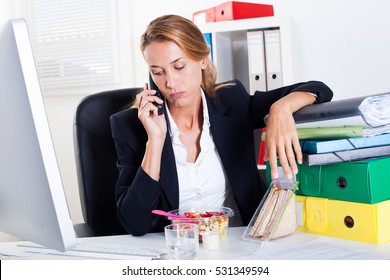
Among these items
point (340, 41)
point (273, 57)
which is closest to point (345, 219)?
point (273, 57)

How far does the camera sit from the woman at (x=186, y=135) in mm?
1535

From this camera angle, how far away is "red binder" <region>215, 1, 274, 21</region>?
→ 2518mm

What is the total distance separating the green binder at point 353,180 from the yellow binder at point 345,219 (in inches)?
0.6

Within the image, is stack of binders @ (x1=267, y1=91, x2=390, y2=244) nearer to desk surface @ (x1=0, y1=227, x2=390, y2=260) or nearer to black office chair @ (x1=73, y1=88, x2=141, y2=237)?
desk surface @ (x1=0, y1=227, x2=390, y2=260)

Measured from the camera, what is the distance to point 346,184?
3.91ft

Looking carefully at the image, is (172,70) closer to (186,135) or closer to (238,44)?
(186,135)

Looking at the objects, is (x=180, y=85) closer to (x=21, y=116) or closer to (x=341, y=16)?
(x=21, y=116)

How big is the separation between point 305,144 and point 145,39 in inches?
25.7

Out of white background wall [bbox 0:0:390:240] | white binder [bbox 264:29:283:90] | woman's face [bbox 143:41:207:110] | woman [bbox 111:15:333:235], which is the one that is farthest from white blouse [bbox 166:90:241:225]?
white background wall [bbox 0:0:390:240]

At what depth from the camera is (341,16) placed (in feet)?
8.74

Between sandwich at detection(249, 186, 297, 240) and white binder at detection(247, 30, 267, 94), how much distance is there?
126cm

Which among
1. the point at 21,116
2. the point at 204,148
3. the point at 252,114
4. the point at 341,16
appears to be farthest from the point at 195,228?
the point at 341,16

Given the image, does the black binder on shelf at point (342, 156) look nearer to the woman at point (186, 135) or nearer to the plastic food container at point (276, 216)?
the plastic food container at point (276, 216)

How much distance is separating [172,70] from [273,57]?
0.97 meters
